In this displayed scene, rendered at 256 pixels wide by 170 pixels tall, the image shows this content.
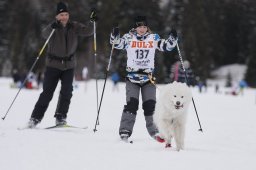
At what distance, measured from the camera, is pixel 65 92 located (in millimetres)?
8602

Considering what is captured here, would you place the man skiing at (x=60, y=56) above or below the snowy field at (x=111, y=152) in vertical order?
above

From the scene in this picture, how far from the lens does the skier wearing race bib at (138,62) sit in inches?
293

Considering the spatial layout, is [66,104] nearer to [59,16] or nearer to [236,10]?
[59,16]

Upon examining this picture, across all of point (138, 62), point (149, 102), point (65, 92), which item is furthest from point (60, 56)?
point (149, 102)

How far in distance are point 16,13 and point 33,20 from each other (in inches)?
92.7

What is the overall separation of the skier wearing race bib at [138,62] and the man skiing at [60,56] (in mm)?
1184

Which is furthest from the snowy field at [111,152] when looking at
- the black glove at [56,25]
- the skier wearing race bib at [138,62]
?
the black glove at [56,25]

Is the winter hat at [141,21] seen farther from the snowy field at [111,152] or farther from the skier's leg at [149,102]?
the snowy field at [111,152]

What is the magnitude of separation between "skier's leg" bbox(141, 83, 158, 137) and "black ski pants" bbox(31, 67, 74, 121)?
1.59 meters

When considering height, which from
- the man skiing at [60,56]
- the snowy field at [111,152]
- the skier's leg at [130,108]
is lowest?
the snowy field at [111,152]

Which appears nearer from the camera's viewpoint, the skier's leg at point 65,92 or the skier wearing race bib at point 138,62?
the skier wearing race bib at point 138,62

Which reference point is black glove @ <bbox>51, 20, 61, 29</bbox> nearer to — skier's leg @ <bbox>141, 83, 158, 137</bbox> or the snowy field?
the snowy field

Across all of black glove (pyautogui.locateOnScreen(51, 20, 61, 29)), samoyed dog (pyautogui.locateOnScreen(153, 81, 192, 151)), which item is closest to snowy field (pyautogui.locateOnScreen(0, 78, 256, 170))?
samoyed dog (pyautogui.locateOnScreen(153, 81, 192, 151))

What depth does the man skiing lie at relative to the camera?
8391mm
